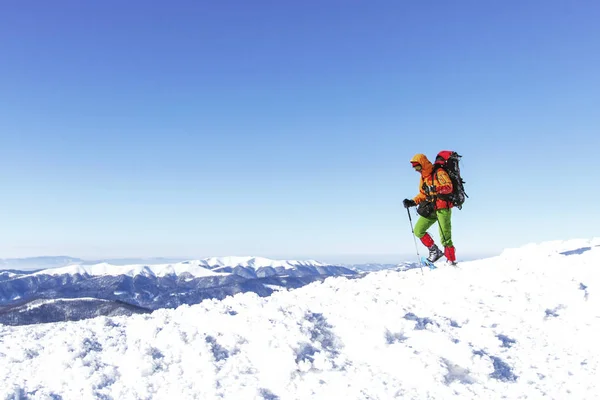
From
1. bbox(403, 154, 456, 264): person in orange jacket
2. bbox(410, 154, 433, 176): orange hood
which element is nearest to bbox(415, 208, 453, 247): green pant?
bbox(403, 154, 456, 264): person in orange jacket

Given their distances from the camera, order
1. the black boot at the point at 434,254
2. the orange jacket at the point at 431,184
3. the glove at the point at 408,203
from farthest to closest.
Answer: the black boot at the point at 434,254, the glove at the point at 408,203, the orange jacket at the point at 431,184

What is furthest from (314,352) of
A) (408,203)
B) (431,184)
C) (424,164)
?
(424,164)

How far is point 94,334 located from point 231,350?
2.19 meters

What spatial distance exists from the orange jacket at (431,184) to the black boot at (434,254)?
1.56 meters

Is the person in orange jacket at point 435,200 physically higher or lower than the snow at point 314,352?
higher

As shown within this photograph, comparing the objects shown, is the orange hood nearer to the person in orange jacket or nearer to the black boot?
the person in orange jacket

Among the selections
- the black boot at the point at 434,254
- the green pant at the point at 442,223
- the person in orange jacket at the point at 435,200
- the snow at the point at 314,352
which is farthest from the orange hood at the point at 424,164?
the snow at the point at 314,352

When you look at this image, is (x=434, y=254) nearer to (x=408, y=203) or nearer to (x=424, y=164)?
(x=408, y=203)

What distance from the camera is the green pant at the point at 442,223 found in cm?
1311

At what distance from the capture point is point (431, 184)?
43.1 feet

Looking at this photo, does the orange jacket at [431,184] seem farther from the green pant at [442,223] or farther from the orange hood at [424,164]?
the green pant at [442,223]

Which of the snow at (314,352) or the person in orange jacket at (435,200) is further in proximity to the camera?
the person in orange jacket at (435,200)

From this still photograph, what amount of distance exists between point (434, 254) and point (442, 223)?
4.23ft

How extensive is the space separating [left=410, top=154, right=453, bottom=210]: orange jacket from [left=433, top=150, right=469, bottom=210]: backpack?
165mm
